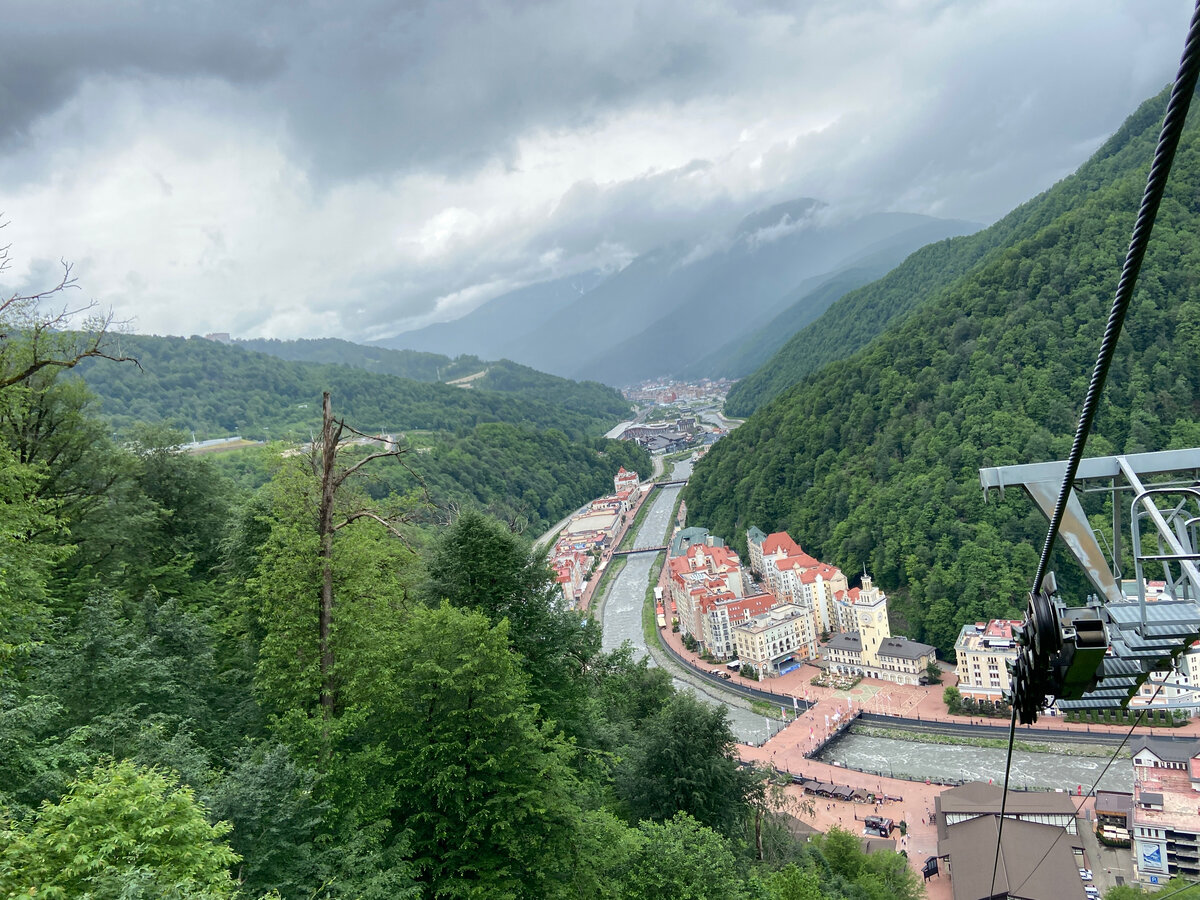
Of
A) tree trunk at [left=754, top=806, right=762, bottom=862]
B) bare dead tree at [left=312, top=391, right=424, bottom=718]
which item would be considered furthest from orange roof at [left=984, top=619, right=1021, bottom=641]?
bare dead tree at [left=312, top=391, right=424, bottom=718]

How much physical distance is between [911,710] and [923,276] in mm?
99223

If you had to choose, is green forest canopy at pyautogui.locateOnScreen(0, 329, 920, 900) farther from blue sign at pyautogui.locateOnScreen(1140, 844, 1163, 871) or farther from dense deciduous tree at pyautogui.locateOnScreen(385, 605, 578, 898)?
blue sign at pyautogui.locateOnScreen(1140, 844, 1163, 871)

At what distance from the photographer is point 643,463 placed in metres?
125

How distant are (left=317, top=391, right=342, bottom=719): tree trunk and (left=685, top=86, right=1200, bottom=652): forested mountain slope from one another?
47046 millimetres

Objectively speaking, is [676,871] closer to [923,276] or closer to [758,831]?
[758,831]

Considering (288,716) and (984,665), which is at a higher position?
(288,716)

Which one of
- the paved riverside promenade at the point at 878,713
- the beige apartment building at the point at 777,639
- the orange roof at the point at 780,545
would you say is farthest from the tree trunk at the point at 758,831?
the orange roof at the point at 780,545

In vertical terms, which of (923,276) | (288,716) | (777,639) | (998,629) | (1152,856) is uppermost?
(923,276)

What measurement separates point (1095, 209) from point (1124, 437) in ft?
91.4

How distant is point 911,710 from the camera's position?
40.2 metres

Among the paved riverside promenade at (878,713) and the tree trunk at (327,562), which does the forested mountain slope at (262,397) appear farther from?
the tree trunk at (327,562)

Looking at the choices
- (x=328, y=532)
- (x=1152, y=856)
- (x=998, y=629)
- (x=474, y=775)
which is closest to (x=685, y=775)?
(x=474, y=775)

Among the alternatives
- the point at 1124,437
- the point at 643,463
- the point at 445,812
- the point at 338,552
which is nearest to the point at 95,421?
the point at 338,552

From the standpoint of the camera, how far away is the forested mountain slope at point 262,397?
89875 millimetres
